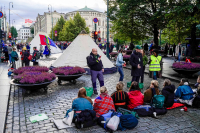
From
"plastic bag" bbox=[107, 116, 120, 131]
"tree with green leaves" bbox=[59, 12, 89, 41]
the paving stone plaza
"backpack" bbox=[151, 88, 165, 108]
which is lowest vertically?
the paving stone plaza

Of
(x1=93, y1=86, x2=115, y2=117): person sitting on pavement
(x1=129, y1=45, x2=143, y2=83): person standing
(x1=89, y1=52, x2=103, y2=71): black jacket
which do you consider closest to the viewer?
(x1=93, y1=86, x2=115, y2=117): person sitting on pavement

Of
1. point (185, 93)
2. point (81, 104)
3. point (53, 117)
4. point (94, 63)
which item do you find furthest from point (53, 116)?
point (185, 93)

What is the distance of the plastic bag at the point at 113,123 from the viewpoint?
4.78 metres

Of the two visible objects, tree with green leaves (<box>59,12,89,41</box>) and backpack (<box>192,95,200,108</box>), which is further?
tree with green leaves (<box>59,12,89,41</box>)

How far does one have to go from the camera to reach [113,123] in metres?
4.82

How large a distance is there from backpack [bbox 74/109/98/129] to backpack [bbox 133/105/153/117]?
147cm

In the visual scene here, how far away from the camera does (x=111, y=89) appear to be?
30.2 feet

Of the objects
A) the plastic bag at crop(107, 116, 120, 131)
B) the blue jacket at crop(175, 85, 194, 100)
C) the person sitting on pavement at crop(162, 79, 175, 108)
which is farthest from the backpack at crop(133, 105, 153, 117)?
the blue jacket at crop(175, 85, 194, 100)

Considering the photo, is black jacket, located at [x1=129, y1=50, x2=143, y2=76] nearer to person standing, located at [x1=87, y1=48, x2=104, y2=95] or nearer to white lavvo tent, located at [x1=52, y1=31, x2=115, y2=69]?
person standing, located at [x1=87, y1=48, x2=104, y2=95]

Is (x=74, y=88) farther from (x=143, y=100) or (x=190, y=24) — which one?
(x=190, y=24)

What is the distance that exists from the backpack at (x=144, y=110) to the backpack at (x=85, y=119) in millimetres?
1472

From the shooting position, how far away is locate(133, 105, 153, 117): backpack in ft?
19.2

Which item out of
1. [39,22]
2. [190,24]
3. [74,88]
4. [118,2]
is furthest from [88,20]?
[74,88]

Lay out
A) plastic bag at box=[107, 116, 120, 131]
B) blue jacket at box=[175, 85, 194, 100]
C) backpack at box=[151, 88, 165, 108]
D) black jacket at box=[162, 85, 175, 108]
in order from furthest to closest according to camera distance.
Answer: blue jacket at box=[175, 85, 194, 100] → black jacket at box=[162, 85, 175, 108] → backpack at box=[151, 88, 165, 108] → plastic bag at box=[107, 116, 120, 131]
